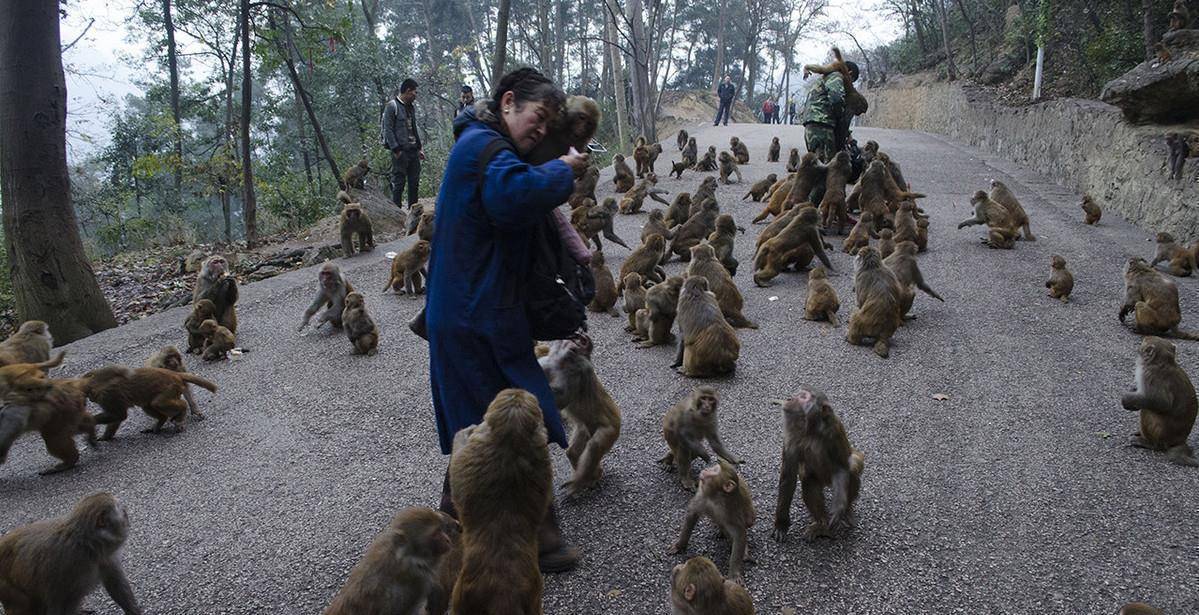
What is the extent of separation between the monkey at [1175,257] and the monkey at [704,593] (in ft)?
28.9

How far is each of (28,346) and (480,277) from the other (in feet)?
20.5

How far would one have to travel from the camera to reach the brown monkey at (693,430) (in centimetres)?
432

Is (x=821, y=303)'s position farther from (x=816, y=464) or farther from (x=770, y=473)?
(x=816, y=464)

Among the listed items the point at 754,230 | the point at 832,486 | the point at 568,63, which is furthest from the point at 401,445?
the point at 568,63

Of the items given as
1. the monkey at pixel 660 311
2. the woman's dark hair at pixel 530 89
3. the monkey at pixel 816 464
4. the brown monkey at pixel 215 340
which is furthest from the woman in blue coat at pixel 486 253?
Result: the brown monkey at pixel 215 340

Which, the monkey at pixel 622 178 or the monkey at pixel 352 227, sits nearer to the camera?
the monkey at pixel 352 227

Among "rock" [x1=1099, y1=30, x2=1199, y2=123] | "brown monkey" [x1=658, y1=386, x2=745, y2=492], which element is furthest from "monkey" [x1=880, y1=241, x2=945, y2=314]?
"rock" [x1=1099, y1=30, x2=1199, y2=123]

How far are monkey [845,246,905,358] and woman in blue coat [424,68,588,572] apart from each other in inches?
184

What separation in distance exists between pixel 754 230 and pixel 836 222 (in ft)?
4.99

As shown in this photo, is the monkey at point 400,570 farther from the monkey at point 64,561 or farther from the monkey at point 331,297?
the monkey at point 331,297

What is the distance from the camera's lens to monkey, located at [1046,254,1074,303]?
8.12 m

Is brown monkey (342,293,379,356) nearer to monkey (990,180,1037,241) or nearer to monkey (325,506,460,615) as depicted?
monkey (325,506,460,615)

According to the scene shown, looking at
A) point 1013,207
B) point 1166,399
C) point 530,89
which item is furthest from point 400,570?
point 1013,207

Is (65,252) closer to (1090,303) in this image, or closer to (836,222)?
(836,222)
